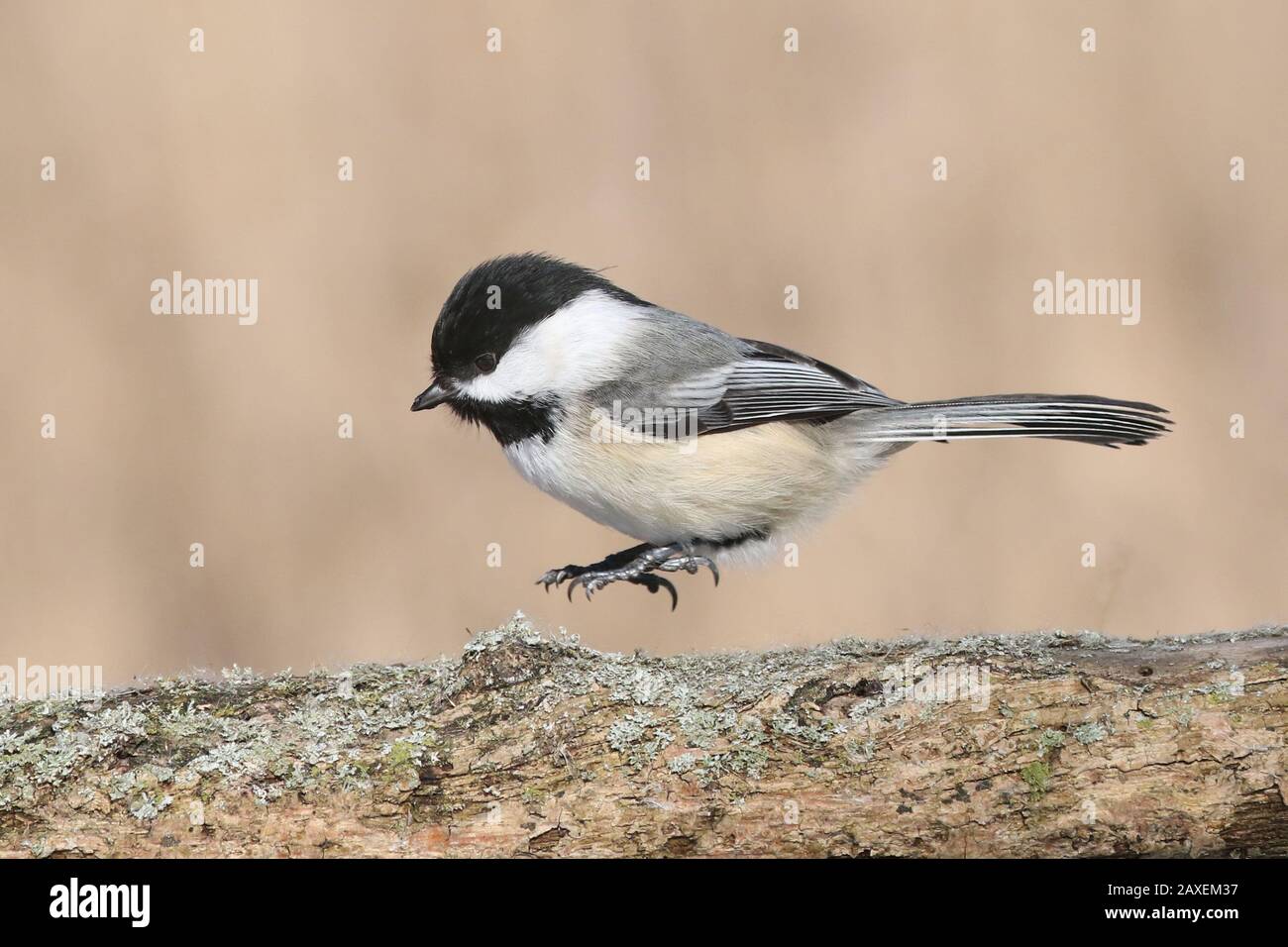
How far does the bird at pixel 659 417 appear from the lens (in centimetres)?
337

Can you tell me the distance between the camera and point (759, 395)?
366cm

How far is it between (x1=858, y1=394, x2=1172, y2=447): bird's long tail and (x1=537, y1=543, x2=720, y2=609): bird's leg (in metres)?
0.87

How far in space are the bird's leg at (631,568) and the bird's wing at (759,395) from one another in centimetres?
41

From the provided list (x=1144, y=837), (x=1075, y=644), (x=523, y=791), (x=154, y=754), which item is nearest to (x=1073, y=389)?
(x=1075, y=644)

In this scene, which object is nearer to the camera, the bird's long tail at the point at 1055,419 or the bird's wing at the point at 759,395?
the bird's long tail at the point at 1055,419

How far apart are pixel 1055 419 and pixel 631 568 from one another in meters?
1.35

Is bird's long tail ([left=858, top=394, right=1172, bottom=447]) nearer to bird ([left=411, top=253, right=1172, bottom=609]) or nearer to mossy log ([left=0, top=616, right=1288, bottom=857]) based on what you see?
bird ([left=411, top=253, right=1172, bottom=609])

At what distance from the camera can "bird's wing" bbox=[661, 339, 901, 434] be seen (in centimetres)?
354

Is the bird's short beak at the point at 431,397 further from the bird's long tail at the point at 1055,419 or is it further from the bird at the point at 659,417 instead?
the bird's long tail at the point at 1055,419

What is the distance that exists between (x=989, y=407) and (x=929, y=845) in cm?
163

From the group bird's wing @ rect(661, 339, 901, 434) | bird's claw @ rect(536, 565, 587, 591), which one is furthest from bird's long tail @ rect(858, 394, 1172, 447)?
bird's claw @ rect(536, 565, 587, 591)

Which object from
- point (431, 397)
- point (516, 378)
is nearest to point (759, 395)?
point (516, 378)

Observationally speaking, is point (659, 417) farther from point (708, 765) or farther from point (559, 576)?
point (708, 765)

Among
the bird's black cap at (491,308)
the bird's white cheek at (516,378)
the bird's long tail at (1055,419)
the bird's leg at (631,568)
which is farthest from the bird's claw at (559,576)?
the bird's long tail at (1055,419)
